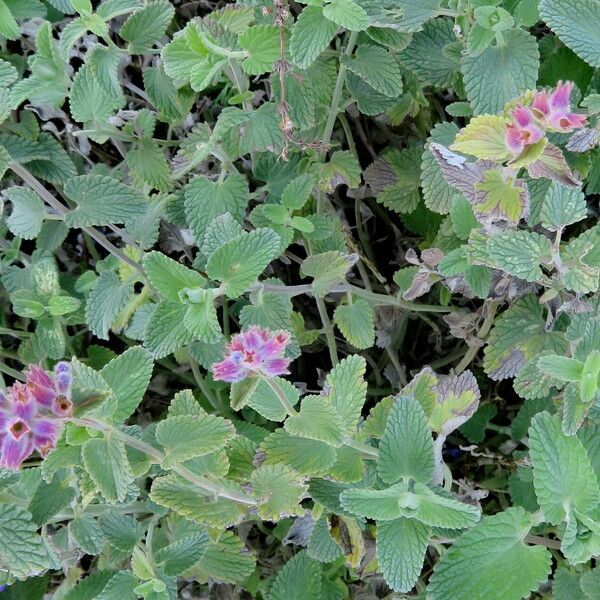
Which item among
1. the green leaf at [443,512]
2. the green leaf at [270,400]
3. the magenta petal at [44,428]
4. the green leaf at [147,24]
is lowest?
the green leaf at [270,400]

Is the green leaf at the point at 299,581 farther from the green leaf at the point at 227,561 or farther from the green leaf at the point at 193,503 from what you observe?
the green leaf at the point at 193,503

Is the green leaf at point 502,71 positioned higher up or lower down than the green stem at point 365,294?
higher up

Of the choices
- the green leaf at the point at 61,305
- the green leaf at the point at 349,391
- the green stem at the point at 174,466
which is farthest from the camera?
the green leaf at the point at 61,305

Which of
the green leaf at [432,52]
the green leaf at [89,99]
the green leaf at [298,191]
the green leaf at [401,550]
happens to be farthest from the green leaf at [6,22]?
the green leaf at [401,550]

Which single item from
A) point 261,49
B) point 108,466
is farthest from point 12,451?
point 261,49

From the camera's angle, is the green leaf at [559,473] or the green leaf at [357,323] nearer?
the green leaf at [559,473]

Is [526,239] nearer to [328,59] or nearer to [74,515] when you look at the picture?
[328,59]

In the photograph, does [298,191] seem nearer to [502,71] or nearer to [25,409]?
[502,71]
